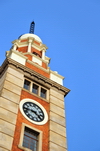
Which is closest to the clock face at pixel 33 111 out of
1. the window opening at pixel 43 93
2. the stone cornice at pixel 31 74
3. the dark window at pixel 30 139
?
the dark window at pixel 30 139

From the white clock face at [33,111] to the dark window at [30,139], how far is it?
3.61 ft

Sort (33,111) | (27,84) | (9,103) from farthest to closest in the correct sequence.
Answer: (27,84), (33,111), (9,103)

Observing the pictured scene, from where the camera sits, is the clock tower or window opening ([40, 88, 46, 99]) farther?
window opening ([40, 88, 46, 99])

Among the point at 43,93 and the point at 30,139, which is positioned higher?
the point at 43,93

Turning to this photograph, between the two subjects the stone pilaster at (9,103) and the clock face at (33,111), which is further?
the clock face at (33,111)

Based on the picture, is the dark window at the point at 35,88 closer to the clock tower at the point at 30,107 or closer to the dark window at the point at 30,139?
the clock tower at the point at 30,107

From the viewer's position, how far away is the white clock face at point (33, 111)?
2561cm

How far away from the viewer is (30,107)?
2681 cm

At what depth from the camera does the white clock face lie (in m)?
25.6

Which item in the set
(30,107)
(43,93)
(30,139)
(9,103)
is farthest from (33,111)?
(43,93)

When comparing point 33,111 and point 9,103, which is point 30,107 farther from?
point 9,103

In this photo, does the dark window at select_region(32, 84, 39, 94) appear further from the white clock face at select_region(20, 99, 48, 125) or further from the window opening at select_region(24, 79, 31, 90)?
the white clock face at select_region(20, 99, 48, 125)

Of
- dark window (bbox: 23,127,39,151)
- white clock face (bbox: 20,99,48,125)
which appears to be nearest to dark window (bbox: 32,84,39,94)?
white clock face (bbox: 20,99,48,125)

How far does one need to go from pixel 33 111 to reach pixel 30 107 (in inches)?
20.1
